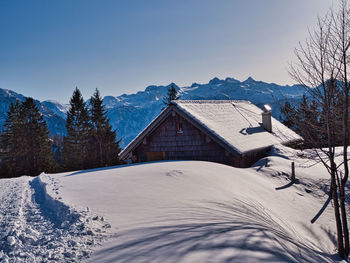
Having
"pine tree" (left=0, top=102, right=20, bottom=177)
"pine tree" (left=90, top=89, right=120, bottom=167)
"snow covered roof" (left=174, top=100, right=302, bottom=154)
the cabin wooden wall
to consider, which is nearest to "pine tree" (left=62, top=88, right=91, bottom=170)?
"pine tree" (left=90, top=89, right=120, bottom=167)

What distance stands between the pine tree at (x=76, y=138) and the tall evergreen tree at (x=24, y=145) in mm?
2291

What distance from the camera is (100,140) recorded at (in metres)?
32.2

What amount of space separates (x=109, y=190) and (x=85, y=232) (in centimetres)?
243

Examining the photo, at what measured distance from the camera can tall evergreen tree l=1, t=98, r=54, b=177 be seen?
28919mm

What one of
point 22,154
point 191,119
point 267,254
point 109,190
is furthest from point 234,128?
point 22,154

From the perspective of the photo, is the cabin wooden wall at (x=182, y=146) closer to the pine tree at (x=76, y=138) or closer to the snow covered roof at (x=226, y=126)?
the snow covered roof at (x=226, y=126)

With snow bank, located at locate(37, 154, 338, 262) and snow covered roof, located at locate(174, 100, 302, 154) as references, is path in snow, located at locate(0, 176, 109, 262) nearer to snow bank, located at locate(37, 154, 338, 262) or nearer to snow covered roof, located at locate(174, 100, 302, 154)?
snow bank, located at locate(37, 154, 338, 262)

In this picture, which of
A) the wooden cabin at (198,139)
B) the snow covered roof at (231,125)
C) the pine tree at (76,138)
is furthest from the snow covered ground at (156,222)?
the pine tree at (76,138)

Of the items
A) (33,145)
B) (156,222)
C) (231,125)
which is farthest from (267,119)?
(33,145)

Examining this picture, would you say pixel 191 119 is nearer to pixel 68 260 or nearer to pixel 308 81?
pixel 308 81

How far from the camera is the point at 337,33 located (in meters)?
5.62

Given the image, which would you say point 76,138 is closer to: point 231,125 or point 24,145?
point 24,145

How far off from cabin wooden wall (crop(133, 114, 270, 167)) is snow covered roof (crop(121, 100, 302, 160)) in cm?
63

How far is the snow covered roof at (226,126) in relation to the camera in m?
13.1
